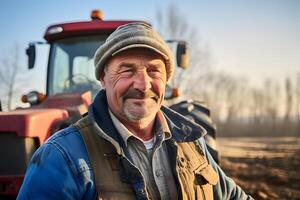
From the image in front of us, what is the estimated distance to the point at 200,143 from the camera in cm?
204

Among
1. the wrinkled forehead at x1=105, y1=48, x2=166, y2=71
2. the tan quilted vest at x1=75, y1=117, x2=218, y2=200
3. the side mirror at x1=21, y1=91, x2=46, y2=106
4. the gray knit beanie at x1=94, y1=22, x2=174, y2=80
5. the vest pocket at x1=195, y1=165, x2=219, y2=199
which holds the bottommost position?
the side mirror at x1=21, y1=91, x2=46, y2=106

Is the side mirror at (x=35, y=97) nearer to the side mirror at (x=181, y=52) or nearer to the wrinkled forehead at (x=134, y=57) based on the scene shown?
the side mirror at (x=181, y=52)

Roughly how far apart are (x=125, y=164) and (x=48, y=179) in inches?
13.1

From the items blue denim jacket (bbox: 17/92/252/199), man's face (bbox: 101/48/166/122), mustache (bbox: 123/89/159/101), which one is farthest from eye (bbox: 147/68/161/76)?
blue denim jacket (bbox: 17/92/252/199)

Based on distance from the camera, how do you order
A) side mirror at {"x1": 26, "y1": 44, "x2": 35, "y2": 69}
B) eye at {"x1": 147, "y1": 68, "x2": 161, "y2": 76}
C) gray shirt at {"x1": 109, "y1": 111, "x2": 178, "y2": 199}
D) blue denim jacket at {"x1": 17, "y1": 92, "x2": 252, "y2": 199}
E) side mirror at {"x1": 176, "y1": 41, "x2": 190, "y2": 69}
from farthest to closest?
side mirror at {"x1": 26, "y1": 44, "x2": 35, "y2": 69}
side mirror at {"x1": 176, "y1": 41, "x2": 190, "y2": 69}
eye at {"x1": 147, "y1": 68, "x2": 161, "y2": 76}
gray shirt at {"x1": 109, "y1": 111, "x2": 178, "y2": 199}
blue denim jacket at {"x1": 17, "y1": 92, "x2": 252, "y2": 199}

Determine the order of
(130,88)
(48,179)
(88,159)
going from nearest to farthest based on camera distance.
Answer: (48,179) < (88,159) < (130,88)

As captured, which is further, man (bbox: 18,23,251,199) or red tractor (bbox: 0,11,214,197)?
red tractor (bbox: 0,11,214,197)

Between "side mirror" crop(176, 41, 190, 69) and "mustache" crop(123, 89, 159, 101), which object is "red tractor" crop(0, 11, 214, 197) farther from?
"mustache" crop(123, 89, 159, 101)

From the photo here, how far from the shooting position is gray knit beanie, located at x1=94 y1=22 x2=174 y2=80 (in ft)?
5.64

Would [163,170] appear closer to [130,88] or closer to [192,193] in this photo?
[192,193]

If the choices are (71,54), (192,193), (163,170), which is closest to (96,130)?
(163,170)

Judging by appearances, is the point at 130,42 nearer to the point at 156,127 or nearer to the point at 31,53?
the point at 156,127

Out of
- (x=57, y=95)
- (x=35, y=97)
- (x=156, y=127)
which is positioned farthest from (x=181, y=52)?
(x=156, y=127)

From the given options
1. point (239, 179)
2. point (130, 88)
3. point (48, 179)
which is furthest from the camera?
point (239, 179)
